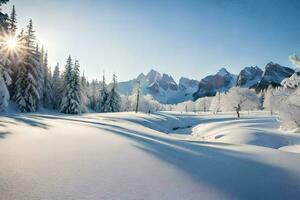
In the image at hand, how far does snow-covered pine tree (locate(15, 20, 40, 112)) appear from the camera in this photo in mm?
43906

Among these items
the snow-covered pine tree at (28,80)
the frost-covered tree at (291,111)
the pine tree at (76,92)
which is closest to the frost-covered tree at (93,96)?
the pine tree at (76,92)

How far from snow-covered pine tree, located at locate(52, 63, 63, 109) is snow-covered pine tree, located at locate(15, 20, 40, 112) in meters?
14.9

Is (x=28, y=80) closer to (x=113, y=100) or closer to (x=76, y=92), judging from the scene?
(x=76, y=92)

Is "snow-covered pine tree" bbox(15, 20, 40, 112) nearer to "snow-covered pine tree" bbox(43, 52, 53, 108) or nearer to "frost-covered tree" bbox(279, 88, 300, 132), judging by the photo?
"snow-covered pine tree" bbox(43, 52, 53, 108)

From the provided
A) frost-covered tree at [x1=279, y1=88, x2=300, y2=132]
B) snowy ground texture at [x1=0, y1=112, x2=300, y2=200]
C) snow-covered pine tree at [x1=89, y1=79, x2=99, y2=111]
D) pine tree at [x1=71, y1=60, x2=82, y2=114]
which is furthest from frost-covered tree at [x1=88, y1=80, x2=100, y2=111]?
snowy ground texture at [x1=0, y1=112, x2=300, y2=200]

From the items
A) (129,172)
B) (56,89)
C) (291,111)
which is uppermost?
(56,89)

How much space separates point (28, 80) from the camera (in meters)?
44.9

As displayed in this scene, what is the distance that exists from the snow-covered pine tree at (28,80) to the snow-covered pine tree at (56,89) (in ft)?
49.0

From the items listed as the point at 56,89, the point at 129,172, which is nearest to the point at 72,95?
the point at 56,89

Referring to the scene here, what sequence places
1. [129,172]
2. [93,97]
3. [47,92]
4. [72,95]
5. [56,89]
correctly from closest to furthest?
[129,172]
[72,95]
[47,92]
[56,89]
[93,97]

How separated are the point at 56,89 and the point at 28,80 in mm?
21636

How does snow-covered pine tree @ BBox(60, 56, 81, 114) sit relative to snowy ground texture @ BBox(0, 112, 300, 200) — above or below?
above

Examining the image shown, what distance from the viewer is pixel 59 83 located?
222 ft

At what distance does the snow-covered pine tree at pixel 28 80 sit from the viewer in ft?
144
